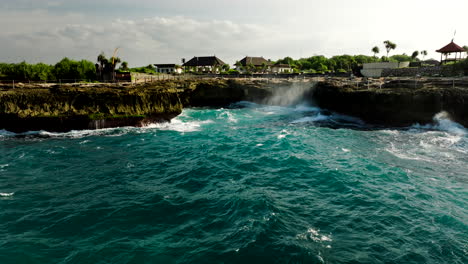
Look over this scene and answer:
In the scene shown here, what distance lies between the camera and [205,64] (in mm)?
102375

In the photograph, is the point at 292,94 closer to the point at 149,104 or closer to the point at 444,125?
the point at 444,125

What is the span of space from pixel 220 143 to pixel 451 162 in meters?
21.4

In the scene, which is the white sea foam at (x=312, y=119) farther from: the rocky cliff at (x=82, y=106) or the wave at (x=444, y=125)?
the rocky cliff at (x=82, y=106)

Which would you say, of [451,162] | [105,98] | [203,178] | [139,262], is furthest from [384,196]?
[105,98]

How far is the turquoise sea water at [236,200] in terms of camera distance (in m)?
12.3

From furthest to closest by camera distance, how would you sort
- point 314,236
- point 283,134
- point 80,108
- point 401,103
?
point 401,103, point 80,108, point 283,134, point 314,236

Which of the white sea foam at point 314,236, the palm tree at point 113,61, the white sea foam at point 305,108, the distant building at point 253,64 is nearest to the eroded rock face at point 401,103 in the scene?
the white sea foam at point 305,108

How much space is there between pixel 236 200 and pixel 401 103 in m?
33.9

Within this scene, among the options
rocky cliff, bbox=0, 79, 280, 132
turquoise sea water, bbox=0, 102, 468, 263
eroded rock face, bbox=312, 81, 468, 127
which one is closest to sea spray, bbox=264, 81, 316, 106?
eroded rock face, bbox=312, 81, 468, 127

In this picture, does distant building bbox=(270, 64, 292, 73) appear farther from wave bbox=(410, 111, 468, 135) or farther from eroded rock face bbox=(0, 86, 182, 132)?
wave bbox=(410, 111, 468, 135)

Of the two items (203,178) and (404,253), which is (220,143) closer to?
(203,178)

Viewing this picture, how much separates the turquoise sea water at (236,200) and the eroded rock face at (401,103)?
17.3 feet

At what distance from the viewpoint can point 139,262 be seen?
11508 mm

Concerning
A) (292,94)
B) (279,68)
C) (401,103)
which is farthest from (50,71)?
(279,68)
